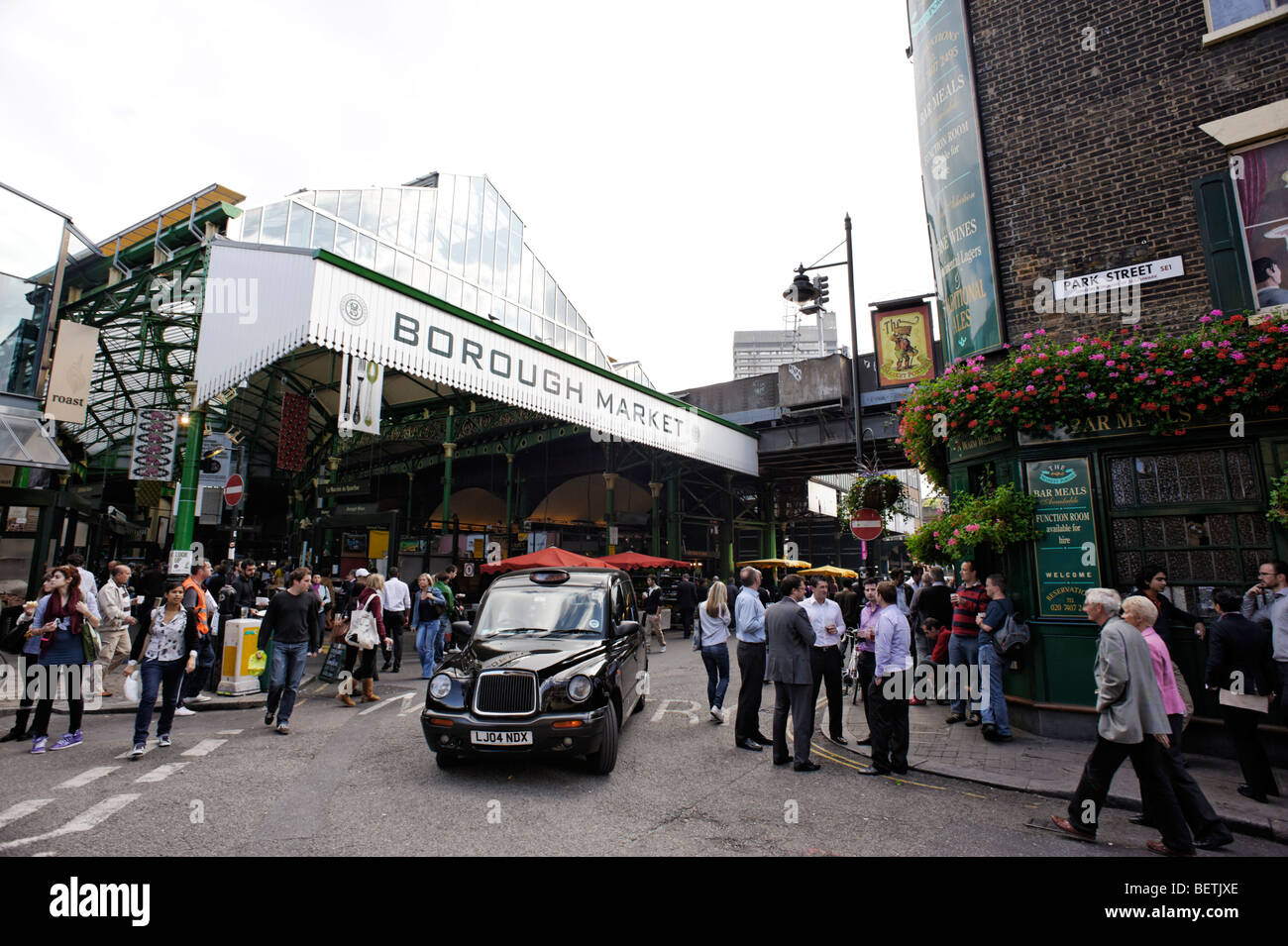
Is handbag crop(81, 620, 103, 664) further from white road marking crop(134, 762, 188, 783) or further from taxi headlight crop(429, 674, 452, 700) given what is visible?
taxi headlight crop(429, 674, 452, 700)

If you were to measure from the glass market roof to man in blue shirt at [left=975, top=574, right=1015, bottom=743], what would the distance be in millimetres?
16837

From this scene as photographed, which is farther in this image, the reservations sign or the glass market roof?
the glass market roof

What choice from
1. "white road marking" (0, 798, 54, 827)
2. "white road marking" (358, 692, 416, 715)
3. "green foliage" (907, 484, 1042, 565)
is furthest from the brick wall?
"white road marking" (0, 798, 54, 827)

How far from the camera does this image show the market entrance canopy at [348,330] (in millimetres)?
10906

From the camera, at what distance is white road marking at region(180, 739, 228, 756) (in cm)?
675

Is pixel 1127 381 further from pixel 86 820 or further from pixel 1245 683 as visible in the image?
pixel 86 820

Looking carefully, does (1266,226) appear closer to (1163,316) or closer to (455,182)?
(1163,316)

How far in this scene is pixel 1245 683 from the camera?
5324 millimetres

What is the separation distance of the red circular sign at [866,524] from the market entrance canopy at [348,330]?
751 cm

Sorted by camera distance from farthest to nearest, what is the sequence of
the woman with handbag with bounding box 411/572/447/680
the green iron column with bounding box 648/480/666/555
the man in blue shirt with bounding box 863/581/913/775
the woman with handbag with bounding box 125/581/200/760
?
the green iron column with bounding box 648/480/666/555 < the woman with handbag with bounding box 411/572/447/680 < the woman with handbag with bounding box 125/581/200/760 < the man in blue shirt with bounding box 863/581/913/775

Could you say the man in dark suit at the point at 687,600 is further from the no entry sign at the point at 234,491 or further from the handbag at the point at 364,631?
the no entry sign at the point at 234,491

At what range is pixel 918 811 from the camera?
5.24 meters

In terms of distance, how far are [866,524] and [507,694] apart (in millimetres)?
8339
